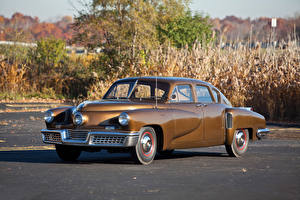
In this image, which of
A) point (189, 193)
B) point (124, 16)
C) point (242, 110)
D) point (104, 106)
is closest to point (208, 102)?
point (242, 110)

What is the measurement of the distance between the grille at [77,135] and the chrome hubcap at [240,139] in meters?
3.48

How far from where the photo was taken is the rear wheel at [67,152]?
10609 millimetres

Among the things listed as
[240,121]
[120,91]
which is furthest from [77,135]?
[240,121]

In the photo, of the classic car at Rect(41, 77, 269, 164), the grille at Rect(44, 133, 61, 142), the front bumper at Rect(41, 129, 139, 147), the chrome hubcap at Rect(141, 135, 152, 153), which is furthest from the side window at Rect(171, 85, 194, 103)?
the grille at Rect(44, 133, 61, 142)

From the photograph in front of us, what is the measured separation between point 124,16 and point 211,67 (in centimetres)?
1072

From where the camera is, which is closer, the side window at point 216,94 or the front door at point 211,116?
the front door at point 211,116

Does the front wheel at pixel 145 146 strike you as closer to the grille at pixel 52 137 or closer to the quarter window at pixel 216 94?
the grille at pixel 52 137

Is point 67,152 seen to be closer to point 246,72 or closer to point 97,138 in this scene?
point 97,138

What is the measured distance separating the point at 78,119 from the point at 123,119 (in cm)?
84

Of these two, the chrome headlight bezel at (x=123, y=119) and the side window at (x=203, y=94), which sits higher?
the side window at (x=203, y=94)

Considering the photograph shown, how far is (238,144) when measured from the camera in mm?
Result: 11922

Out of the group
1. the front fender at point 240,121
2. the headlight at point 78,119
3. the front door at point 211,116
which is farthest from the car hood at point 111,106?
the front fender at point 240,121

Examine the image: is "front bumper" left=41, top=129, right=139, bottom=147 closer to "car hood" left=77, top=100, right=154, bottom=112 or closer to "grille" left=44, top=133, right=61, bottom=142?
"grille" left=44, top=133, right=61, bottom=142

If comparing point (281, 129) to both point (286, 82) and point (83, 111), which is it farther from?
point (83, 111)
